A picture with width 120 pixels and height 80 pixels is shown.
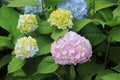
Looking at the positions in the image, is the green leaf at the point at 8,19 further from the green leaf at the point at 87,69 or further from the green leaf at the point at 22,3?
the green leaf at the point at 87,69

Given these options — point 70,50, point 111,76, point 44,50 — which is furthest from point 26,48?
point 111,76

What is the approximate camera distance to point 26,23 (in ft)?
6.57

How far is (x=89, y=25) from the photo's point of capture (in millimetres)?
2031

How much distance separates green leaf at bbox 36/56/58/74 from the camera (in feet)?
6.21

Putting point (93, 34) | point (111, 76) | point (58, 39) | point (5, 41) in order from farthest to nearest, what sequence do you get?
point (5, 41)
point (93, 34)
point (58, 39)
point (111, 76)

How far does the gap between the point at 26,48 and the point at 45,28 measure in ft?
0.61

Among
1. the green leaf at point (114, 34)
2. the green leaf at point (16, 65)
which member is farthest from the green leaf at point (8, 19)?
the green leaf at point (114, 34)

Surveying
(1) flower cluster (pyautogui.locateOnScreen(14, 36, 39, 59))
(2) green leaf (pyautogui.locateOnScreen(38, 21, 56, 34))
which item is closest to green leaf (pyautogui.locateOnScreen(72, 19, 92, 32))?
(2) green leaf (pyautogui.locateOnScreen(38, 21, 56, 34))

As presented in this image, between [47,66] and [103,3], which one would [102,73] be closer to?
[47,66]

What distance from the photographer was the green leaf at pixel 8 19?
2197 mm

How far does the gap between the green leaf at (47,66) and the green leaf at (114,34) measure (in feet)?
1.02

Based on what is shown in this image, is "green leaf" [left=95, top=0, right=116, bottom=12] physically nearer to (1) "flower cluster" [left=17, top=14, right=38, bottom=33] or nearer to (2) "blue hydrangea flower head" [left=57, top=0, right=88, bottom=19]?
(2) "blue hydrangea flower head" [left=57, top=0, right=88, bottom=19]

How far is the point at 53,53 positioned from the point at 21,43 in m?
0.17

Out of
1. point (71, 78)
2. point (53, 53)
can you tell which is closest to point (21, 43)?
point (53, 53)
